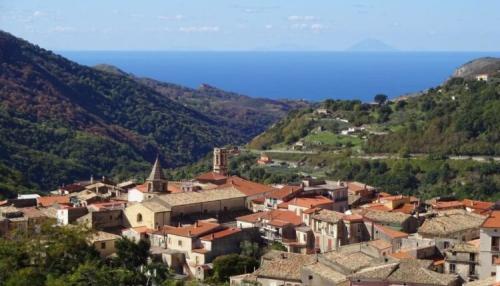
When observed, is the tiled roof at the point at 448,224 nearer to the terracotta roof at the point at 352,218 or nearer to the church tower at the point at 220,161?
the terracotta roof at the point at 352,218

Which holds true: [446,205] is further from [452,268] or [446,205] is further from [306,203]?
[452,268]

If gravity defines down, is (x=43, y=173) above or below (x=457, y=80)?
below

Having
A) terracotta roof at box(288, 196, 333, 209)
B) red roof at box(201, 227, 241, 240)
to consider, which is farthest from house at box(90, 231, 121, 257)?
terracotta roof at box(288, 196, 333, 209)

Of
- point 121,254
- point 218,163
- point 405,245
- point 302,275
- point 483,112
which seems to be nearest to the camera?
point 302,275

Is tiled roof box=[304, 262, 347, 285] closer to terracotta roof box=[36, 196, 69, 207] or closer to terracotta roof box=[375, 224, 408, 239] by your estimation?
terracotta roof box=[375, 224, 408, 239]

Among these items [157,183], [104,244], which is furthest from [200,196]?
[104,244]

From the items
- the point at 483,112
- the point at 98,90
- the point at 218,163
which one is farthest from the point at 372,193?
the point at 98,90

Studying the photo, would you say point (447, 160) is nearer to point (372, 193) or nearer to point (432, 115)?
point (432, 115)
